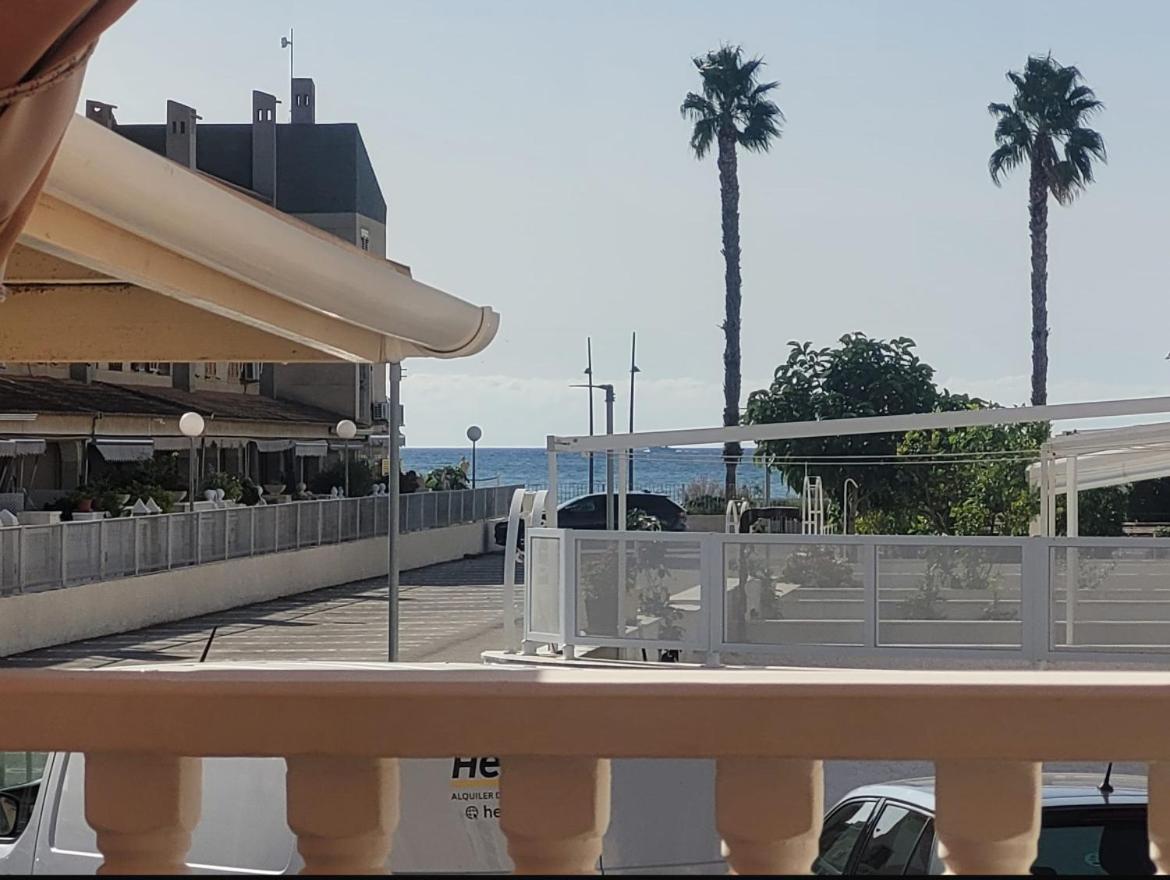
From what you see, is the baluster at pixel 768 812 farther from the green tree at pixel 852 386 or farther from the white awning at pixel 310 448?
the white awning at pixel 310 448

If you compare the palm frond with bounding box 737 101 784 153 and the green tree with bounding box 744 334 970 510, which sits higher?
the palm frond with bounding box 737 101 784 153

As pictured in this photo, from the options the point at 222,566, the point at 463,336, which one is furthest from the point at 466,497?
the point at 463,336

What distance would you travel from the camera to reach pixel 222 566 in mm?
32031

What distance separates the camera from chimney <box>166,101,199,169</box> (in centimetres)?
5406

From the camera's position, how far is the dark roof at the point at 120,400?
113 feet

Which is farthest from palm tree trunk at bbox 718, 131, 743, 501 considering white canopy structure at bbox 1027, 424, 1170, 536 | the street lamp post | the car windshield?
the car windshield

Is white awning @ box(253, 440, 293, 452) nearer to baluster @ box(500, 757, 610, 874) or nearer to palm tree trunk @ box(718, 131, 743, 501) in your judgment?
palm tree trunk @ box(718, 131, 743, 501)

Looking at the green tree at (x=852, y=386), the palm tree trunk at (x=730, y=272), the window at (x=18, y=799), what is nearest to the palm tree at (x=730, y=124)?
the palm tree trunk at (x=730, y=272)

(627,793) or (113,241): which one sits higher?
(113,241)

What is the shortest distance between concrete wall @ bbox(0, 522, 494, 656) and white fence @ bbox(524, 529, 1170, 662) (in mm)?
10791

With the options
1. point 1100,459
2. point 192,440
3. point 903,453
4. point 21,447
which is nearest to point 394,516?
point 1100,459

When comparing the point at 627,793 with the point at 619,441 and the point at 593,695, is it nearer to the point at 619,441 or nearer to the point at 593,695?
the point at 593,695

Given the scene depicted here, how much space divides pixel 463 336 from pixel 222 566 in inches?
1075

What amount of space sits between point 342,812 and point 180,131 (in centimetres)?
5558
